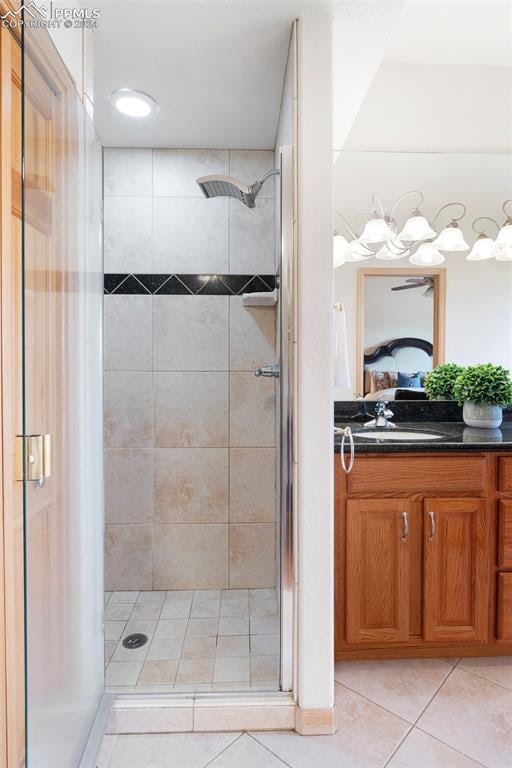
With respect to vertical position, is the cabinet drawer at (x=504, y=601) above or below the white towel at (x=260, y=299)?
below

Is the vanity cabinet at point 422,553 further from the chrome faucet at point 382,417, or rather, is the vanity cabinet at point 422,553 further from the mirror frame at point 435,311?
the mirror frame at point 435,311

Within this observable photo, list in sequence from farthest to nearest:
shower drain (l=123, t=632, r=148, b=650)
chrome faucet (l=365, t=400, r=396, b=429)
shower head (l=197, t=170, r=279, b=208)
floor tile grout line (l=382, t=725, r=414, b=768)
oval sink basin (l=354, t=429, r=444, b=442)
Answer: chrome faucet (l=365, t=400, r=396, b=429), oval sink basin (l=354, t=429, r=444, b=442), shower drain (l=123, t=632, r=148, b=650), shower head (l=197, t=170, r=279, b=208), floor tile grout line (l=382, t=725, r=414, b=768)

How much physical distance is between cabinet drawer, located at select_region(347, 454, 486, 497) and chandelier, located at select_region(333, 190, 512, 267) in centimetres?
109

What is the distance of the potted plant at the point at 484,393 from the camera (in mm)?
2062

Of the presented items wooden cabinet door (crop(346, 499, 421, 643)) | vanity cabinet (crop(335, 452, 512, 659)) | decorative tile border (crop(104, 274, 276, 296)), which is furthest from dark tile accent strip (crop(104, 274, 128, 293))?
wooden cabinet door (crop(346, 499, 421, 643))

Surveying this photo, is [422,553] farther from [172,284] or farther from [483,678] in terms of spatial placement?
[172,284]

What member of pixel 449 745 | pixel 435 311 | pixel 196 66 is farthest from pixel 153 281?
pixel 449 745

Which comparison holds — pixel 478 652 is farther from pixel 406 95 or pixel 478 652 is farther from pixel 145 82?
pixel 145 82

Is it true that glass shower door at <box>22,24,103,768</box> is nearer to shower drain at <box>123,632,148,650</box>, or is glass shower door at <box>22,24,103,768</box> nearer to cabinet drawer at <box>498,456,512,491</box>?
shower drain at <box>123,632,148,650</box>

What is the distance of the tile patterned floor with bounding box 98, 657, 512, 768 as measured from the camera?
1319 mm

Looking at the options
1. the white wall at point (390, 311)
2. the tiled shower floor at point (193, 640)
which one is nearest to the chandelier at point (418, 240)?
the white wall at point (390, 311)

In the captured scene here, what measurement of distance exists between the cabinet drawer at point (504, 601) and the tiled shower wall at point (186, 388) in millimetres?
1093

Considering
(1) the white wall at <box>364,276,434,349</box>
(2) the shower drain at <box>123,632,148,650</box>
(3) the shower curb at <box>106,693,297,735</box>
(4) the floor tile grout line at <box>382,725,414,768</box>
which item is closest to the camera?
(4) the floor tile grout line at <box>382,725,414,768</box>

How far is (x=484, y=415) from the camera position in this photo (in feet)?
6.96
